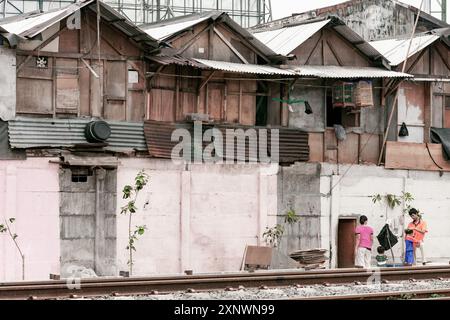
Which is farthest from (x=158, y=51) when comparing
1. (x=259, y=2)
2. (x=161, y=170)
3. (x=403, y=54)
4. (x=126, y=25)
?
(x=259, y=2)

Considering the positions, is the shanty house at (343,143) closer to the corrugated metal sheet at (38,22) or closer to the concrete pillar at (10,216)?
the corrugated metal sheet at (38,22)

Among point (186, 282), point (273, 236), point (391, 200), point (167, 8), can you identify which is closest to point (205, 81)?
point (273, 236)

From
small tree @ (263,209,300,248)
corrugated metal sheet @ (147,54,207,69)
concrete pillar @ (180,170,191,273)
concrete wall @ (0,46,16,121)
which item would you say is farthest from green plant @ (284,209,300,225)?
concrete wall @ (0,46,16,121)

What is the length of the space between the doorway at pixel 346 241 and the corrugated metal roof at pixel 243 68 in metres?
4.91

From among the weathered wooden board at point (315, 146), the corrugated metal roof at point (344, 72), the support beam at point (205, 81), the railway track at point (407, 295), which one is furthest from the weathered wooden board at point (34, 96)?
the railway track at point (407, 295)

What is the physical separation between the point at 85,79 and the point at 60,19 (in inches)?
74.1

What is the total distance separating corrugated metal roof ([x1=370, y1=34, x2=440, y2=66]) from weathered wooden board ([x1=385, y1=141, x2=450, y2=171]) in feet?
7.94

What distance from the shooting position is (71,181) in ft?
91.6

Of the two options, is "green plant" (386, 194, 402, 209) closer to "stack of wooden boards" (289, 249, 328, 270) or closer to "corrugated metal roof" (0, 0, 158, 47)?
"stack of wooden boards" (289, 249, 328, 270)

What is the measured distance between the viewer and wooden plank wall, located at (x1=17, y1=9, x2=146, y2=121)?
27.6 metres

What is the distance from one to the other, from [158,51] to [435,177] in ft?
33.5

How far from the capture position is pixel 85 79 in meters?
28.5

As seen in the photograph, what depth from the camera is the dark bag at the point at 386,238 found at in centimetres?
3234

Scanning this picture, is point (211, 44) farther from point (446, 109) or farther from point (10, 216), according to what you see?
point (446, 109)
